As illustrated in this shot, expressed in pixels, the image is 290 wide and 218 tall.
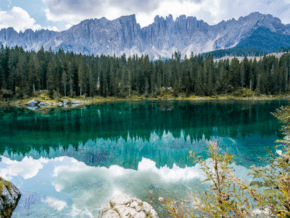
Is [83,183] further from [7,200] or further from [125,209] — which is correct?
[125,209]

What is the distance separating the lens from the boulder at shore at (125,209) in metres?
7.95

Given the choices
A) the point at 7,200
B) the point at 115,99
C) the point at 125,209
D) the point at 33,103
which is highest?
the point at 115,99

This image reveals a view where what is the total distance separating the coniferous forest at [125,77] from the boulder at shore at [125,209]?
85489mm

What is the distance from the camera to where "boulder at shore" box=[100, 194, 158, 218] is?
7.95 metres

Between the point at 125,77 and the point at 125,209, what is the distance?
103 meters

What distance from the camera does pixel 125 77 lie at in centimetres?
10781

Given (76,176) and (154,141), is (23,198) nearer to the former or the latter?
(76,176)

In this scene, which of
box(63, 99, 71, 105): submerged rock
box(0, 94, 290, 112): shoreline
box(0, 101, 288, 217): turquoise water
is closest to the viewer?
box(0, 101, 288, 217): turquoise water

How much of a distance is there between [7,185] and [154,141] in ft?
55.0

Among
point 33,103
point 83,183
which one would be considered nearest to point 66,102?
point 33,103

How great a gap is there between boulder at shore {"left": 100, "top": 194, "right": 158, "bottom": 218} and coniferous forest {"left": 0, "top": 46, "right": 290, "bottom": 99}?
280 feet

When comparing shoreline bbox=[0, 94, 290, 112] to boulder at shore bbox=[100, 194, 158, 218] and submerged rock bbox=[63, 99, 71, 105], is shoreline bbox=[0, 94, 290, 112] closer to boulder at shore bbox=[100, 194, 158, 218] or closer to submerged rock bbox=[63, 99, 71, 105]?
submerged rock bbox=[63, 99, 71, 105]

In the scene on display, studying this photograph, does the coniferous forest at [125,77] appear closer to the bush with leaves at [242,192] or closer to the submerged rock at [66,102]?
the submerged rock at [66,102]

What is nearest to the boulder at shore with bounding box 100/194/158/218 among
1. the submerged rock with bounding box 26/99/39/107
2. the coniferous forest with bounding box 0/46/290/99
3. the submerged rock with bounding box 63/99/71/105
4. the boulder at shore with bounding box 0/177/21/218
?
the boulder at shore with bounding box 0/177/21/218
